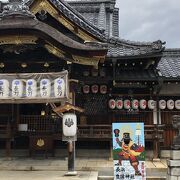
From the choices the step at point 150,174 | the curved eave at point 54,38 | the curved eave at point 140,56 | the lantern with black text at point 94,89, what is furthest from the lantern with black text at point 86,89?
the step at point 150,174

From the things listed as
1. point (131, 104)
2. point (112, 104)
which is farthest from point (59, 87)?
point (131, 104)

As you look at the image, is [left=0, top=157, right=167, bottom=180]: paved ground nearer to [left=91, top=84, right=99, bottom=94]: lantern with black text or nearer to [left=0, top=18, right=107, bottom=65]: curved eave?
[left=91, top=84, right=99, bottom=94]: lantern with black text

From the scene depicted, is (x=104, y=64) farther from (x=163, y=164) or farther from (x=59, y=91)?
(x=163, y=164)

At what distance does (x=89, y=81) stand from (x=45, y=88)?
11.6ft

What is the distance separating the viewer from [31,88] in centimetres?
1357

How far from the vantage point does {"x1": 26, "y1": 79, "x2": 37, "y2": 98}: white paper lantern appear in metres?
13.5

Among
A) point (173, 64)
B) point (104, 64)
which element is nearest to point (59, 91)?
point (104, 64)

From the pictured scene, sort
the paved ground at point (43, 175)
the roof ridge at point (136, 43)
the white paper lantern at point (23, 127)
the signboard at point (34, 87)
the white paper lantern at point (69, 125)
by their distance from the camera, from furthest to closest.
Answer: the white paper lantern at point (23, 127)
the roof ridge at point (136, 43)
the signboard at point (34, 87)
the white paper lantern at point (69, 125)
the paved ground at point (43, 175)

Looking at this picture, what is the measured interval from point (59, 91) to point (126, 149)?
3.60 meters

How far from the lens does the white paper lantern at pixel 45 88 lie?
1346 cm

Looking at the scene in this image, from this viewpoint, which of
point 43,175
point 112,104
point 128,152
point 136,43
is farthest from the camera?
point 136,43

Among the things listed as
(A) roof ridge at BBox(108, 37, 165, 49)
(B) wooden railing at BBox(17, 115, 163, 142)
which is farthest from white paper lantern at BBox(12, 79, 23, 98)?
(A) roof ridge at BBox(108, 37, 165, 49)

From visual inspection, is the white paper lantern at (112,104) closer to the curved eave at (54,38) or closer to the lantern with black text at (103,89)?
the lantern with black text at (103,89)

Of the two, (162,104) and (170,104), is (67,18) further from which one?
(170,104)
